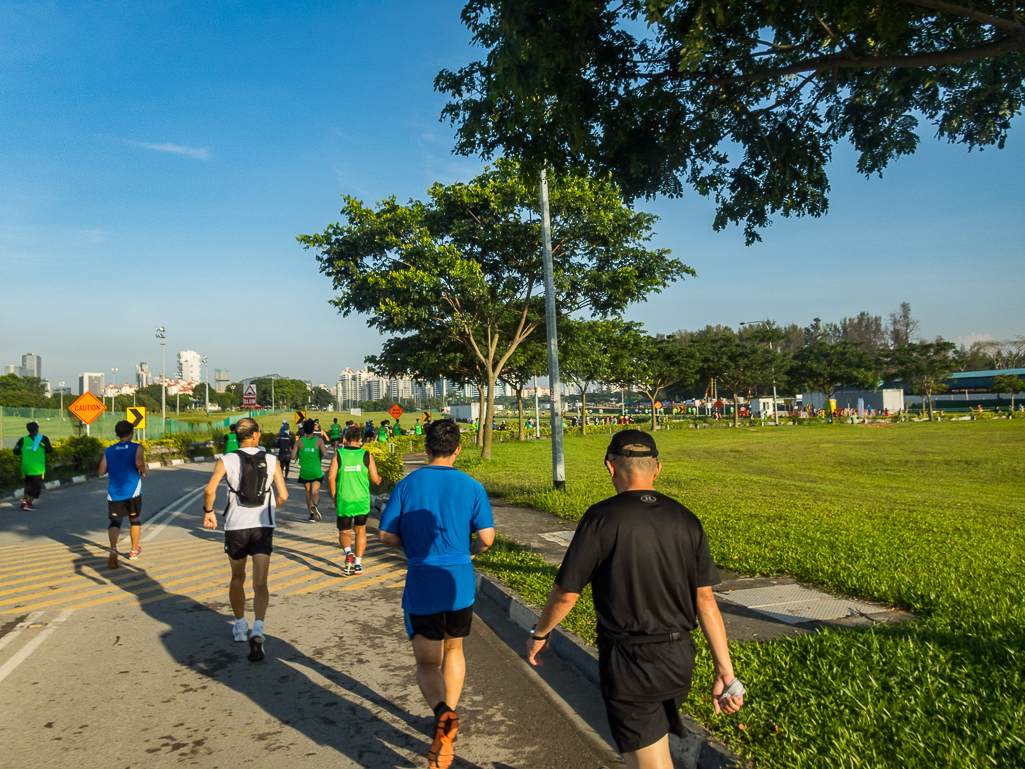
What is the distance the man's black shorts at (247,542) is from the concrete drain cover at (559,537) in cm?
449

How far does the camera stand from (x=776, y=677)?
411 centimetres

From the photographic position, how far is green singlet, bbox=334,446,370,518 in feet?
26.1

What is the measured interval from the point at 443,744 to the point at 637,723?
1.34 metres

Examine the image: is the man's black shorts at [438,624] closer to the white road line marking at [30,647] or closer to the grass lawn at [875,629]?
the grass lawn at [875,629]

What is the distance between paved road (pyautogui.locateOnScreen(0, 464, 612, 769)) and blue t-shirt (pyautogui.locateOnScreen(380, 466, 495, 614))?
0.88 m

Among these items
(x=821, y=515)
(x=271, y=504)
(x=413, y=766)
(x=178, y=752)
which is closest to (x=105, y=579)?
(x=271, y=504)

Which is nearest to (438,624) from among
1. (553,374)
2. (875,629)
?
(875,629)

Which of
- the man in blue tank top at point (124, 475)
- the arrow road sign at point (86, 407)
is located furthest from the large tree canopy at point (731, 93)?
the arrow road sign at point (86, 407)

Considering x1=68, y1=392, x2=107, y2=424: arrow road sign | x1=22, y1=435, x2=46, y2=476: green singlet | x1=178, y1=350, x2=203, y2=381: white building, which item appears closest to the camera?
x1=22, y1=435, x2=46, y2=476: green singlet

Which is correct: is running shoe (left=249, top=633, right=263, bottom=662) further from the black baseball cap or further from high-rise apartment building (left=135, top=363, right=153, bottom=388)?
high-rise apartment building (left=135, top=363, right=153, bottom=388)

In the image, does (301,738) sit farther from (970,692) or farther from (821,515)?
(821,515)

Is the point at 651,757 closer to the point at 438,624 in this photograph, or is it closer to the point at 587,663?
the point at 438,624

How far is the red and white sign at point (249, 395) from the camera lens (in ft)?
105

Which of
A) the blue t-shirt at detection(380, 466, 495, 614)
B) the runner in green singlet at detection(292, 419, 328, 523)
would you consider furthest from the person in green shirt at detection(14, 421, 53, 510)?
the blue t-shirt at detection(380, 466, 495, 614)
